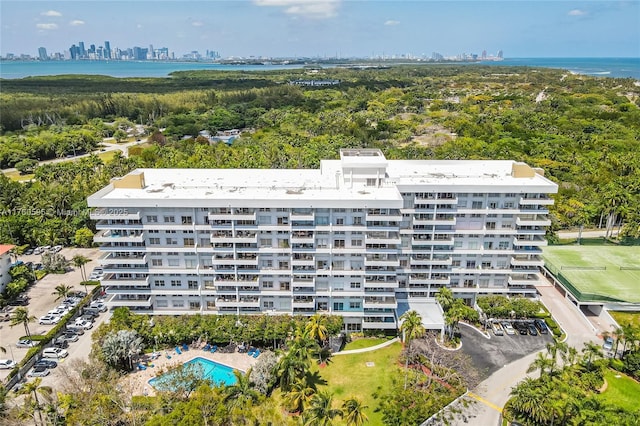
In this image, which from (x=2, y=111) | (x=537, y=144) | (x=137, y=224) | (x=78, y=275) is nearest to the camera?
(x=137, y=224)

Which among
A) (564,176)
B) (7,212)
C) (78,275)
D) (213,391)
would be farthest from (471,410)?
(7,212)

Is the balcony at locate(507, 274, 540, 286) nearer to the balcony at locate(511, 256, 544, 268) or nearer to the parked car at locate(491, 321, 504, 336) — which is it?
the balcony at locate(511, 256, 544, 268)

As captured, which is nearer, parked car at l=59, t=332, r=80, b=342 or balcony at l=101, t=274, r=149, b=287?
balcony at l=101, t=274, r=149, b=287

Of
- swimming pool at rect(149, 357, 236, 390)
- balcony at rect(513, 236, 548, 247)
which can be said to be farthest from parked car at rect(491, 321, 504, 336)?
swimming pool at rect(149, 357, 236, 390)

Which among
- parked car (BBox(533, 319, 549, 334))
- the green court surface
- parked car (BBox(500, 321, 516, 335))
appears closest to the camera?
parked car (BBox(500, 321, 516, 335))

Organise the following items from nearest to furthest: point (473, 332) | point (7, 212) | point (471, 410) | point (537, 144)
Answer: point (471, 410)
point (473, 332)
point (7, 212)
point (537, 144)

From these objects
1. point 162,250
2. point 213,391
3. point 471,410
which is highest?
point 162,250

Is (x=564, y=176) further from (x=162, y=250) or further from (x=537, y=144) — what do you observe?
(x=162, y=250)
